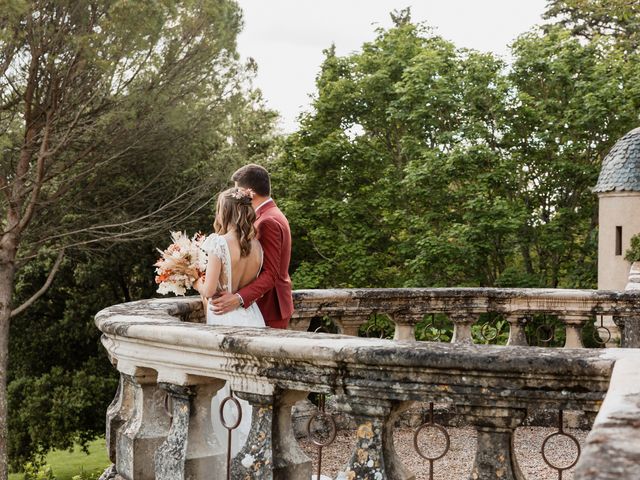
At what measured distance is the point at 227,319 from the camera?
4766mm

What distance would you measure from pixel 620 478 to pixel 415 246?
22.0 meters

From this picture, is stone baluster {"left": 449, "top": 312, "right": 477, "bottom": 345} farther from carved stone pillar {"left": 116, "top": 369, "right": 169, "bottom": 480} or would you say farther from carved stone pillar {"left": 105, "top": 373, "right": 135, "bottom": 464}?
carved stone pillar {"left": 116, "top": 369, "right": 169, "bottom": 480}

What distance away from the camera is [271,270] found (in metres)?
4.95

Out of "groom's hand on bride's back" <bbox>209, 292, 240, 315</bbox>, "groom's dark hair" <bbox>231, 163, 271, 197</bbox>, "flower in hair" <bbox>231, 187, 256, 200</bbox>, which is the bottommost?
"groom's hand on bride's back" <bbox>209, 292, 240, 315</bbox>

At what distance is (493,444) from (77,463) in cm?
2726

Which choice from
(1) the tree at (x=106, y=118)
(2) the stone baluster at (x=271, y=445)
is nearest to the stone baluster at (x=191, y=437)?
(2) the stone baluster at (x=271, y=445)

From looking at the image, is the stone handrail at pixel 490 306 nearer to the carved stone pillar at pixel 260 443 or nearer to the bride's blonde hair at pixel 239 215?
the bride's blonde hair at pixel 239 215

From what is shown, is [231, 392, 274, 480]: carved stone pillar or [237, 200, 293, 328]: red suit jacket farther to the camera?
[237, 200, 293, 328]: red suit jacket

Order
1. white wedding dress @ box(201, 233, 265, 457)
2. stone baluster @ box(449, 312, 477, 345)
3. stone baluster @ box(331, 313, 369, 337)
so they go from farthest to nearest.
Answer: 1. stone baluster @ box(449, 312, 477, 345)
2. stone baluster @ box(331, 313, 369, 337)
3. white wedding dress @ box(201, 233, 265, 457)

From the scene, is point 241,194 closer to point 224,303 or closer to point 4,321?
point 224,303

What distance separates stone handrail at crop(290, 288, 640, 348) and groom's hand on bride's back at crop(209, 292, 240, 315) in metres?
1.92

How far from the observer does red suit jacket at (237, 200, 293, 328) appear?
15.9 ft

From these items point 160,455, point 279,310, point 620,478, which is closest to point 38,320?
point 279,310

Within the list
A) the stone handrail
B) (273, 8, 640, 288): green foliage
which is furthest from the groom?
(273, 8, 640, 288): green foliage
